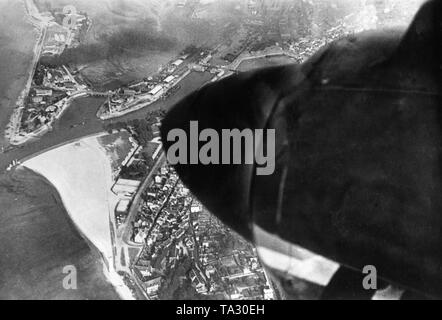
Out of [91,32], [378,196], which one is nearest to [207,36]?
[91,32]

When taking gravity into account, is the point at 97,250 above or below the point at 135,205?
below

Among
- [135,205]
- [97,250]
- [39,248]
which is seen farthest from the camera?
[135,205]

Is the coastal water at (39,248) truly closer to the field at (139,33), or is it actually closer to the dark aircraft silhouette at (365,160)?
the dark aircraft silhouette at (365,160)

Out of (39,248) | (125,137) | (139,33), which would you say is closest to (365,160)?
(39,248)

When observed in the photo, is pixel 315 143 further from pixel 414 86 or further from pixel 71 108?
pixel 71 108

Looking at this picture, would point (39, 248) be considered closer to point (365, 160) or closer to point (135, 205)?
point (135, 205)

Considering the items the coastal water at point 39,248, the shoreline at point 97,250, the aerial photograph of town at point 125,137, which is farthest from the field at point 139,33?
the coastal water at point 39,248
